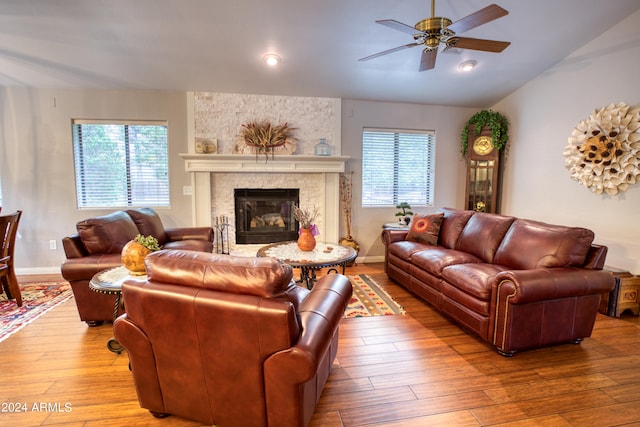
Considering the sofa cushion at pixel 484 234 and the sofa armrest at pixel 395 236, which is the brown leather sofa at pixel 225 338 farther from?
the sofa armrest at pixel 395 236

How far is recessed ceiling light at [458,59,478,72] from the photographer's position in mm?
3892

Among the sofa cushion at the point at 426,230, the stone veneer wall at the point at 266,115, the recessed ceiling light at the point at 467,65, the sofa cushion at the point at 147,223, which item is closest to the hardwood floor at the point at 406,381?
the sofa cushion at the point at 147,223

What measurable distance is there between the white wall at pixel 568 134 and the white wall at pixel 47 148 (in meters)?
4.92

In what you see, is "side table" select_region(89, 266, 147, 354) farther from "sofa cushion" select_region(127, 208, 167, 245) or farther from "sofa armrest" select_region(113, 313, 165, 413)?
"sofa cushion" select_region(127, 208, 167, 245)

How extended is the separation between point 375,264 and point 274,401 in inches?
147

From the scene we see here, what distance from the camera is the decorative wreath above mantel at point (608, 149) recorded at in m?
3.25

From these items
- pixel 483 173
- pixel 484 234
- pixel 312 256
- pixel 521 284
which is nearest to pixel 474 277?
pixel 521 284

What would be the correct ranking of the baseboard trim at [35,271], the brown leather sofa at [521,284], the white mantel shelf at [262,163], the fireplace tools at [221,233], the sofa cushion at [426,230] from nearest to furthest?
the brown leather sofa at [521,284]
the sofa cushion at [426,230]
the baseboard trim at [35,271]
the white mantel shelf at [262,163]
the fireplace tools at [221,233]

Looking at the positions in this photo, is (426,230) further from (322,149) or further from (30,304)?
(30,304)

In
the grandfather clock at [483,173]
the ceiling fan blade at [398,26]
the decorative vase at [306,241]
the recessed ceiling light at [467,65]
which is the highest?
the recessed ceiling light at [467,65]

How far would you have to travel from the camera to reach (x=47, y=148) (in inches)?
164

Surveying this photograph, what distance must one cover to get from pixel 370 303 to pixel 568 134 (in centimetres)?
331

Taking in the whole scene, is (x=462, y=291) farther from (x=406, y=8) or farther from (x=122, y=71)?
(x=122, y=71)

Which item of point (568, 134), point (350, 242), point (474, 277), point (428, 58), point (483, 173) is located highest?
point (428, 58)
